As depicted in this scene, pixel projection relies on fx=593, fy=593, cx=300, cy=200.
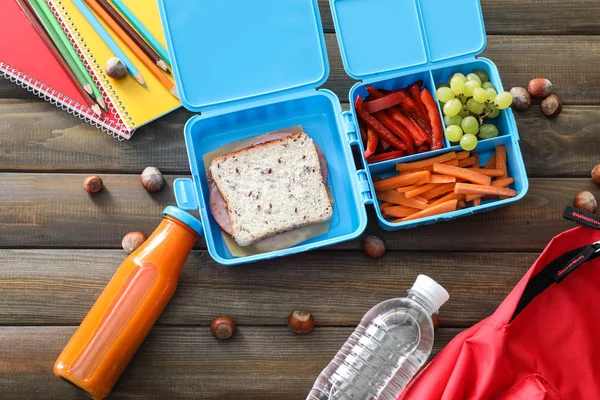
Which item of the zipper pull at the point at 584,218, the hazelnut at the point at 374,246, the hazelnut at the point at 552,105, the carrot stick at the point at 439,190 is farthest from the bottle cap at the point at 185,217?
the hazelnut at the point at 552,105

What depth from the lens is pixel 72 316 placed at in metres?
1.17

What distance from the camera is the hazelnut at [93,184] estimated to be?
118 centimetres

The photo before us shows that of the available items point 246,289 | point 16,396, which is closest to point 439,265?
point 246,289

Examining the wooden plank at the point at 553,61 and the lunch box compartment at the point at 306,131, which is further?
the wooden plank at the point at 553,61

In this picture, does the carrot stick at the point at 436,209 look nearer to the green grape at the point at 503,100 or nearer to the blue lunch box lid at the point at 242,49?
the green grape at the point at 503,100

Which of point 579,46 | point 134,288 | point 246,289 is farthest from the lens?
point 579,46

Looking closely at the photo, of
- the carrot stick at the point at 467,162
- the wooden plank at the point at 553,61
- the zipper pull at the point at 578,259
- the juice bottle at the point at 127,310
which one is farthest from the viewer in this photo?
the wooden plank at the point at 553,61

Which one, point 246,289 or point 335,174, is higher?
point 335,174

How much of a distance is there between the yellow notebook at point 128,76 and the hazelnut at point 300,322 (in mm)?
491

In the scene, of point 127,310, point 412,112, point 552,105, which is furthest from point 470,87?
point 127,310

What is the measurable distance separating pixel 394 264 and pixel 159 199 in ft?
1.63

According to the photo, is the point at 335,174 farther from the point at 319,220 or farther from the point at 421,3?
the point at 421,3

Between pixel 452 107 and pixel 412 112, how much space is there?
0.10 m

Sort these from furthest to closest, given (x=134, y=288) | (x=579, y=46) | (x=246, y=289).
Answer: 1. (x=579, y=46)
2. (x=246, y=289)
3. (x=134, y=288)
